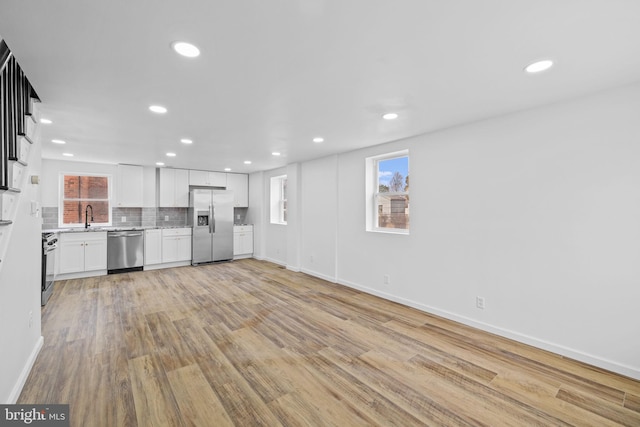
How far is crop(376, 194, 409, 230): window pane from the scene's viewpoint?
4.18 m

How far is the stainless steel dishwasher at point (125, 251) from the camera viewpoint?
5723 mm

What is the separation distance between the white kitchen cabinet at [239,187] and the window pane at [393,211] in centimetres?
456

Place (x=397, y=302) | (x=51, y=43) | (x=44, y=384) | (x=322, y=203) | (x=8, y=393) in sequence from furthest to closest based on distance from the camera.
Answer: (x=322, y=203)
(x=397, y=302)
(x=44, y=384)
(x=8, y=393)
(x=51, y=43)

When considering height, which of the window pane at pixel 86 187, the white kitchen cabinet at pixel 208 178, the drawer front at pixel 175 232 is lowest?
the drawer front at pixel 175 232

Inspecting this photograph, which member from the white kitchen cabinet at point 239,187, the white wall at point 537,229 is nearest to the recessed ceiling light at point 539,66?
the white wall at point 537,229

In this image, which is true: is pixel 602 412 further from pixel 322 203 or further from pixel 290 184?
pixel 290 184

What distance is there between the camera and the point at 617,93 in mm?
2332

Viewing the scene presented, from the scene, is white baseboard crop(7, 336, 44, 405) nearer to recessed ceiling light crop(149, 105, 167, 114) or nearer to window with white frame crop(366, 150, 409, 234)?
recessed ceiling light crop(149, 105, 167, 114)

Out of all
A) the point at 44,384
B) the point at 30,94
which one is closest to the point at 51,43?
the point at 30,94

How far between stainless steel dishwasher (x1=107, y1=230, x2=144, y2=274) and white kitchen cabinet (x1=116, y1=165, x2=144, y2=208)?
30.1 inches

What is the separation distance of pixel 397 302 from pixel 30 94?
462 centimetres

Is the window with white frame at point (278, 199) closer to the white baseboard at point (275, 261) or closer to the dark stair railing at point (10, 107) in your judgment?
the white baseboard at point (275, 261)

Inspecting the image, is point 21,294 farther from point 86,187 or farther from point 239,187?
point 239,187

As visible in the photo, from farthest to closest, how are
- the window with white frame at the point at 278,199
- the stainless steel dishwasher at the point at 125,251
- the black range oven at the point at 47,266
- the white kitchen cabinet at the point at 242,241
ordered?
the white kitchen cabinet at the point at 242,241 → the window with white frame at the point at 278,199 → the stainless steel dishwasher at the point at 125,251 → the black range oven at the point at 47,266
